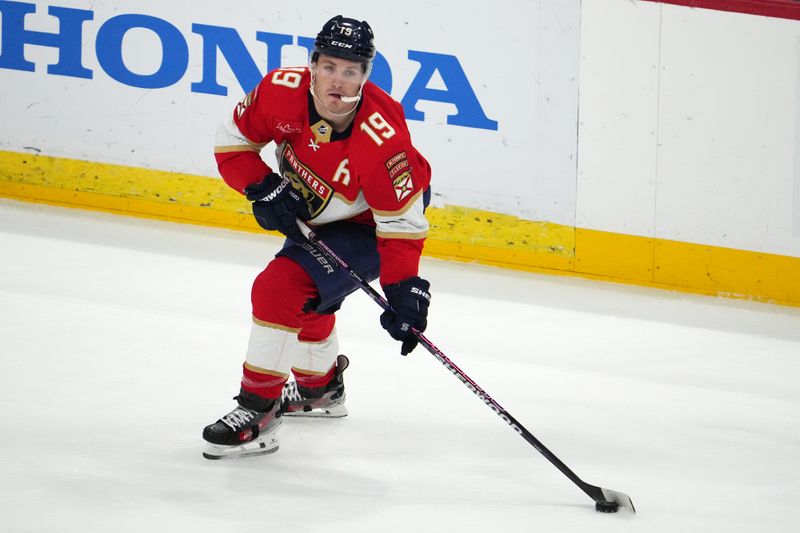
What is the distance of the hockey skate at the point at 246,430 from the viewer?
3266 millimetres

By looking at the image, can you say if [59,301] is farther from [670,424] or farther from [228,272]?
[670,424]

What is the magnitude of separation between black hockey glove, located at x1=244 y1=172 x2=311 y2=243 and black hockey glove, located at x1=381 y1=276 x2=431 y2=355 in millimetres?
341

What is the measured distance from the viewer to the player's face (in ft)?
10.6

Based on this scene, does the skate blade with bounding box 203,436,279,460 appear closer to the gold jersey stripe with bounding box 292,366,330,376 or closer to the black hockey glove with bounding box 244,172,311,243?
the gold jersey stripe with bounding box 292,366,330,376

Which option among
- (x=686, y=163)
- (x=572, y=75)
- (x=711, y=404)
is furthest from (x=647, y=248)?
(x=711, y=404)

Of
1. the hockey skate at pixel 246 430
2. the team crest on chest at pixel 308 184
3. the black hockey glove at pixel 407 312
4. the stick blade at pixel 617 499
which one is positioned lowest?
the stick blade at pixel 617 499

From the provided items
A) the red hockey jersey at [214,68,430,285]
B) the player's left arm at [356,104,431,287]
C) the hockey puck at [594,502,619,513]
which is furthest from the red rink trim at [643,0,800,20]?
the hockey puck at [594,502,619,513]

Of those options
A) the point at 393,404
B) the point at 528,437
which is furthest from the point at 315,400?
the point at 528,437

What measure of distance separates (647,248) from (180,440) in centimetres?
261

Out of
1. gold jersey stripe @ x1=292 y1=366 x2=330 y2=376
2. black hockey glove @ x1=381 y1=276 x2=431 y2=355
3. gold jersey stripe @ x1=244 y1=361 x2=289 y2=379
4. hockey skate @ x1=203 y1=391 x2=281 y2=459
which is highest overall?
black hockey glove @ x1=381 y1=276 x2=431 y2=355

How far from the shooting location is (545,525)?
9.82 ft

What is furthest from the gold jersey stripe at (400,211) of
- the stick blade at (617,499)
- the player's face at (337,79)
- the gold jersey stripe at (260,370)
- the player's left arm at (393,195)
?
the stick blade at (617,499)

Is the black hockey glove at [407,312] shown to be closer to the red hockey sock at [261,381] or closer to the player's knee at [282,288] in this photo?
the player's knee at [282,288]

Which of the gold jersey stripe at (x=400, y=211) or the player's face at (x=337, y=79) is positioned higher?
the player's face at (x=337, y=79)
